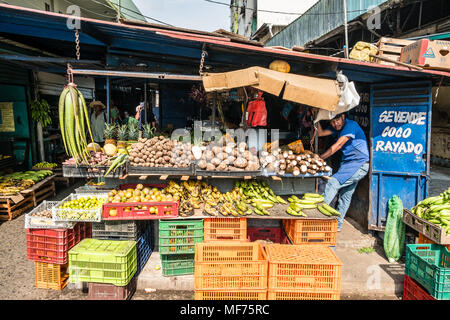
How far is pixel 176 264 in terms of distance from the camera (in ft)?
14.5

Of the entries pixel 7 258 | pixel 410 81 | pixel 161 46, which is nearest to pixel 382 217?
pixel 410 81

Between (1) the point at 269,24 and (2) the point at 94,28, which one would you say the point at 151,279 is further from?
(1) the point at 269,24

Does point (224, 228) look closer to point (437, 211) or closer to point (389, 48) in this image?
point (437, 211)

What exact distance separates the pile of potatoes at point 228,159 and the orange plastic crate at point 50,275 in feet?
8.49

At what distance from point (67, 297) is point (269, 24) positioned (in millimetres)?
21476

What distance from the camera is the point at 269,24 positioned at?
20.9 metres

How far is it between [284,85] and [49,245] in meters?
4.15

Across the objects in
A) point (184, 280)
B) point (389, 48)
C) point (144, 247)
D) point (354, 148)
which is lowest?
point (184, 280)

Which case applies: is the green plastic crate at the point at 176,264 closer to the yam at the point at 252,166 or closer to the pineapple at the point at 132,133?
the yam at the point at 252,166

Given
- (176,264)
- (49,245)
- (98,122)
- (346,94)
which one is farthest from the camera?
(98,122)

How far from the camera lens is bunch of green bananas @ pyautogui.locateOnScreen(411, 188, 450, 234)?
13.2 ft

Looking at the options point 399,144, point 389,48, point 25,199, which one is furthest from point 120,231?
point 389,48

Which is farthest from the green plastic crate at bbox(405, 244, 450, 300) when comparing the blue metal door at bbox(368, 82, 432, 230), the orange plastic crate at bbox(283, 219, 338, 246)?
the blue metal door at bbox(368, 82, 432, 230)

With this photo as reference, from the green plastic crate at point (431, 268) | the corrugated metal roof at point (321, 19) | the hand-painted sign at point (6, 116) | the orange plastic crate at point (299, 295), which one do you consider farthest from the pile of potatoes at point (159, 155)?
the corrugated metal roof at point (321, 19)
